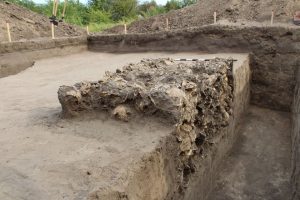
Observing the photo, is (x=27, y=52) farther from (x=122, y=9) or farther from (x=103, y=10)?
(x=122, y=9)

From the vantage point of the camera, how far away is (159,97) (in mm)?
3100

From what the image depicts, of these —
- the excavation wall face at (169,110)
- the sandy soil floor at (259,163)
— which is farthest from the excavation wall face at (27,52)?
the sandy soil floor at (259,163)

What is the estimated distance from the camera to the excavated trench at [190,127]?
94.3 inches

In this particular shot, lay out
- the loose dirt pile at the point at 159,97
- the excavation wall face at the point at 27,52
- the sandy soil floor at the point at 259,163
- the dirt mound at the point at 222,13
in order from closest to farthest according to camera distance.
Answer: the loose dirt pile at the point at 159,97 < the sandy soil floor at the point at 259,163 < the excavation wall face at the point at 27,52 < the dirt mound at the point at 222,13

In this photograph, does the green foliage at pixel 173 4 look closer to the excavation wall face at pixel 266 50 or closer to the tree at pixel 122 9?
the tree at pixel 122 9

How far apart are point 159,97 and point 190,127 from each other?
51 cm

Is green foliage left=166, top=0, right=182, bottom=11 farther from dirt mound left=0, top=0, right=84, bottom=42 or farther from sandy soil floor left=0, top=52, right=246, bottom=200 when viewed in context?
sandy soil floor left=0, top=52, right=246, bottom=200

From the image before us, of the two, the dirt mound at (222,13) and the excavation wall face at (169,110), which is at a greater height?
the dirt mound at (222,13)

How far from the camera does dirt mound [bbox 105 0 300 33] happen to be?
1173 centimetres

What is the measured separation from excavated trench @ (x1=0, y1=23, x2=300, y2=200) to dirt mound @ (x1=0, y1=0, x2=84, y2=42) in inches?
301

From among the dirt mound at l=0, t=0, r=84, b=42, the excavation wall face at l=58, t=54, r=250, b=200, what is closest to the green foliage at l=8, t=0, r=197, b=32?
the dirt mound at l=0, t=0, r=84, b=42

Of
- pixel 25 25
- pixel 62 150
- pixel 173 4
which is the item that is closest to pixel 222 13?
pixel 25 25

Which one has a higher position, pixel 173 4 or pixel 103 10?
pixel 173 4

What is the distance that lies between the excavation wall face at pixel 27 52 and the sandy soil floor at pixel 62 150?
4.05 metres
